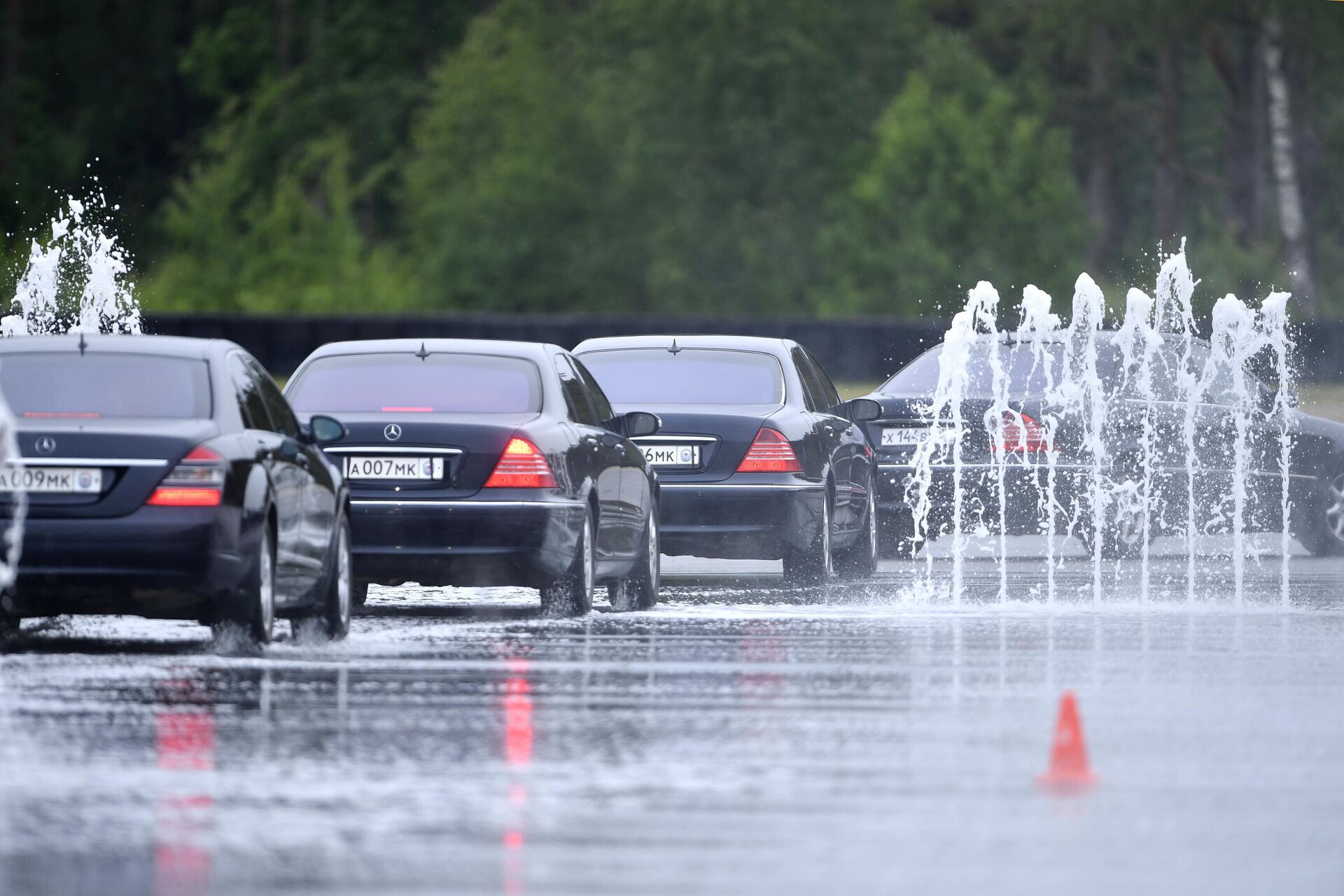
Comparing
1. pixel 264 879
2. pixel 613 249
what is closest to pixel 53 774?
pixel 264 879

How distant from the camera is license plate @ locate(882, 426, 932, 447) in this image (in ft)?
65.2

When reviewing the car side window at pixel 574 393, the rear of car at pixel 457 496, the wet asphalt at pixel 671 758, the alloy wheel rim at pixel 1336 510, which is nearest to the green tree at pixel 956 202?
the alloy wheel rim at pixel 1336 510

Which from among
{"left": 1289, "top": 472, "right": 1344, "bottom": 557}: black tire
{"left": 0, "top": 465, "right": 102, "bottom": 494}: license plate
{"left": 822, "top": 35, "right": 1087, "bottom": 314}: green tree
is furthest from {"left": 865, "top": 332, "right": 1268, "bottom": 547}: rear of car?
{"left": 822, "top": 35, "right": 1087, "bottom": 314}: green tree

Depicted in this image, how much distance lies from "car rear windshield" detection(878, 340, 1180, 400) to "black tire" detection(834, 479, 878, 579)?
0.91 metres

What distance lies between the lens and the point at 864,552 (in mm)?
19641

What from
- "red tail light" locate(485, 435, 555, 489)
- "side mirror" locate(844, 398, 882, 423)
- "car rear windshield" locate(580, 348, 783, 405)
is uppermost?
"car rear windshield" locate(580, 348, 783, 405)

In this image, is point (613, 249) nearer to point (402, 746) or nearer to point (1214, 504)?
point (1214, 504)

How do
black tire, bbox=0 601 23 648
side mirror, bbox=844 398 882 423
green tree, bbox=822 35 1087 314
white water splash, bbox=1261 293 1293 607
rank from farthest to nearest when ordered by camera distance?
green tree, bbox=822 35 1087 314
white water splash, bbox=1261 293 1293 607
side mirror, bbox=844 398 882 423
black tire, bbox=0 601 23 648

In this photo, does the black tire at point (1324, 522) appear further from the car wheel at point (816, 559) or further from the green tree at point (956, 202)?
the green tree at point (956, 202)

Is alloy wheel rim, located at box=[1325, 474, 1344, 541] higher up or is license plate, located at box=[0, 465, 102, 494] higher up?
alloy wheel rim, located at box=[1325, 474, 1344, 541]

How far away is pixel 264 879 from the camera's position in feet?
22.7

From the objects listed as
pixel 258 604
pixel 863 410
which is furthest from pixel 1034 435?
pixel 258 604

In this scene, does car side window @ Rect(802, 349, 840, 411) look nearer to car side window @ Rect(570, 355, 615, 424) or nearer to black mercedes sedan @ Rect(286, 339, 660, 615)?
car side window @ Rect(570, 355, 615, 424)

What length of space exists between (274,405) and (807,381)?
5868mm
